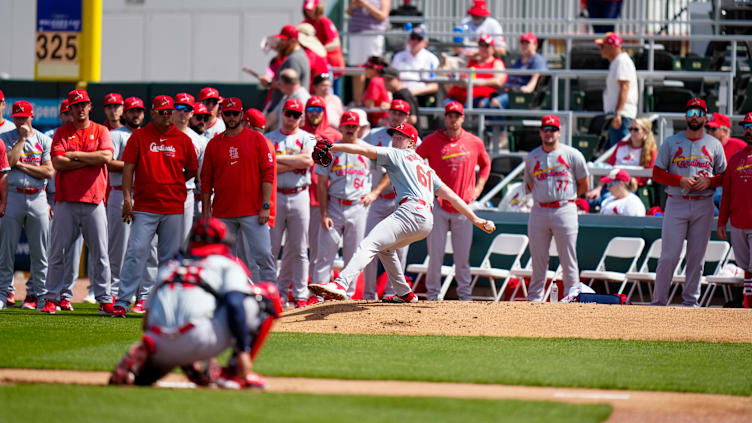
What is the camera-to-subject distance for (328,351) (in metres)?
8.47

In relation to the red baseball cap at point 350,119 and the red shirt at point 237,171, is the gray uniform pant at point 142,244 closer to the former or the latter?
the red shirt at point 237,171

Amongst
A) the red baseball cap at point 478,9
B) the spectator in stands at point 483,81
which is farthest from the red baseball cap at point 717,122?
the red baseball cap at point 478,9

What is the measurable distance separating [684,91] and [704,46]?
3.88 meters

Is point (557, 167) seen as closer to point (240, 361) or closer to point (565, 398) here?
point (565, 398)

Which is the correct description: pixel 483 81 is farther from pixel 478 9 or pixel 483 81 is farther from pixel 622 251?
pixel 622 251

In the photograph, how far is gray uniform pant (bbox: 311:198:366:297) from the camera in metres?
12.2

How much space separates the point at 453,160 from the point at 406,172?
7.67ft

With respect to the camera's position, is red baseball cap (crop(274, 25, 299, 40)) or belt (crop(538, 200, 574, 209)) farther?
red baseball cap (crop(274, 25, 299, 40))

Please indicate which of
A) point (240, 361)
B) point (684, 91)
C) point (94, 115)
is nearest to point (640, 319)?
point (240, 361)

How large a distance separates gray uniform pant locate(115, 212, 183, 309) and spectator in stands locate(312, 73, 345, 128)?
3.96 metres

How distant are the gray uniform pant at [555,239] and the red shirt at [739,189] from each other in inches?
68.0

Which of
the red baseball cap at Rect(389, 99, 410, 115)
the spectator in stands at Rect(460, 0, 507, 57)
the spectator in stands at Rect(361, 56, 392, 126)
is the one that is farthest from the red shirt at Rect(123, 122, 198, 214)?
the spectator in stands at Rect(460, 0, 507, 57)

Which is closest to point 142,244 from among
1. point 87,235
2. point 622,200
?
point 87,235

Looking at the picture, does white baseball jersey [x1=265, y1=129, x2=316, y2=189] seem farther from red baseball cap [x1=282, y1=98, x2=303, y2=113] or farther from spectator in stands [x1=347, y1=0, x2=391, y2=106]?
spectator in stands [x1=347, y1=0, x2=391, y2=106]
